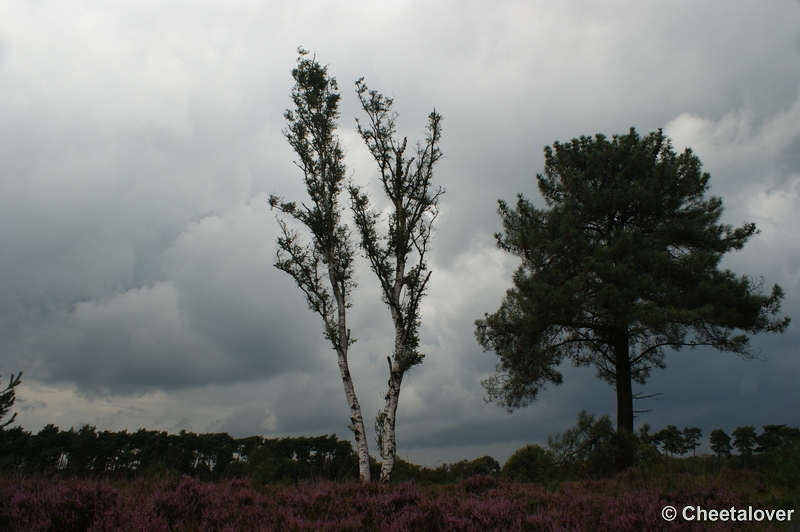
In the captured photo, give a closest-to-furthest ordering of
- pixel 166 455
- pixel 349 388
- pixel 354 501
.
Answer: pixel 354 501, pixel 349 388, pixel 166 455

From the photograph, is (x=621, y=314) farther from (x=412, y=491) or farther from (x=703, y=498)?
(x=412, y=491)

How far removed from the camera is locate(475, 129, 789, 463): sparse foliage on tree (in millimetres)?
15742

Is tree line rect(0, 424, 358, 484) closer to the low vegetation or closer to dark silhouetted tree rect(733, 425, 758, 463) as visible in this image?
the low vegetation

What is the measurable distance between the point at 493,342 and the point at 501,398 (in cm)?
230

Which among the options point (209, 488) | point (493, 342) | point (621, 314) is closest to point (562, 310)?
point (621, 314)

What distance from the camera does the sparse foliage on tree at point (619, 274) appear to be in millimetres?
15742

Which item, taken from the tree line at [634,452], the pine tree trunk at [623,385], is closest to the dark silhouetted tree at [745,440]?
the tree line at [634,452]

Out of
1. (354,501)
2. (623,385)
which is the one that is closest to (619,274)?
(623,385)

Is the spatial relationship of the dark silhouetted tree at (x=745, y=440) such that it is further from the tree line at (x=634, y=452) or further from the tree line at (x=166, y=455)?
the tree line at (x=166, y=455)

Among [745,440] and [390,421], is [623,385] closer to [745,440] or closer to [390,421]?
[745,440]

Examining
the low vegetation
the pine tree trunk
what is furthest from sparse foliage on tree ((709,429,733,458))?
the low vegetation

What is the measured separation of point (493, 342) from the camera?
1900 cm

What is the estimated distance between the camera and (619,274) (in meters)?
15.6

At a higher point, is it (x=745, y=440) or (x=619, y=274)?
(x=619, y=274)
